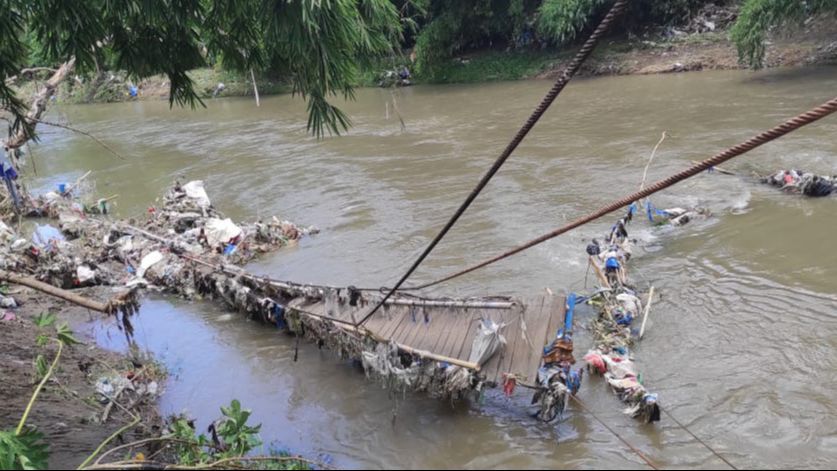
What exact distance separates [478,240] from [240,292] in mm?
3586

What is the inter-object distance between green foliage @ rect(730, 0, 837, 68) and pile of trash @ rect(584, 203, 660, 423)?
1042 centimetres

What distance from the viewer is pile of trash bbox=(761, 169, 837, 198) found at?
848 centimetres

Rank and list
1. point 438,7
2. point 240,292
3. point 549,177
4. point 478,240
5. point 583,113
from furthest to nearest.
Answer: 1. point 438,7
2. point 583,113
3. point 549,177
4. point 478,240
5. point 240,292

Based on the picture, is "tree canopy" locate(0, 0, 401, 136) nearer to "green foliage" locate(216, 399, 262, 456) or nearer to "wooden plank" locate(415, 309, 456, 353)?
"green foliage" locate(216, 399, 262, 456)

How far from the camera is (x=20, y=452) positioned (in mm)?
2344

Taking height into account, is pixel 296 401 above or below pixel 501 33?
below

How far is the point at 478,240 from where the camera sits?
8.80m

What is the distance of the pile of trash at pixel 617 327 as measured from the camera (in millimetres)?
4602

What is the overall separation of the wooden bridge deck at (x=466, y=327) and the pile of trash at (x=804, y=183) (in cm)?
554

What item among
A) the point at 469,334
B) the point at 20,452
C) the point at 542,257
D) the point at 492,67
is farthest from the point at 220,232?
the point at 492,67

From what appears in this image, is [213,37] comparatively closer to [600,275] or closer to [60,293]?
[60,293]

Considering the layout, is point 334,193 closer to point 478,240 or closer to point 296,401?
point 478,240

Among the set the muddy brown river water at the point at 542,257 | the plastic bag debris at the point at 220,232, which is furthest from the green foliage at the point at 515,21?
the plastic bag debris at the point at 220,232

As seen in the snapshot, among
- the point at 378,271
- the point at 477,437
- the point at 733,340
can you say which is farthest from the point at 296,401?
the point at 733,340
